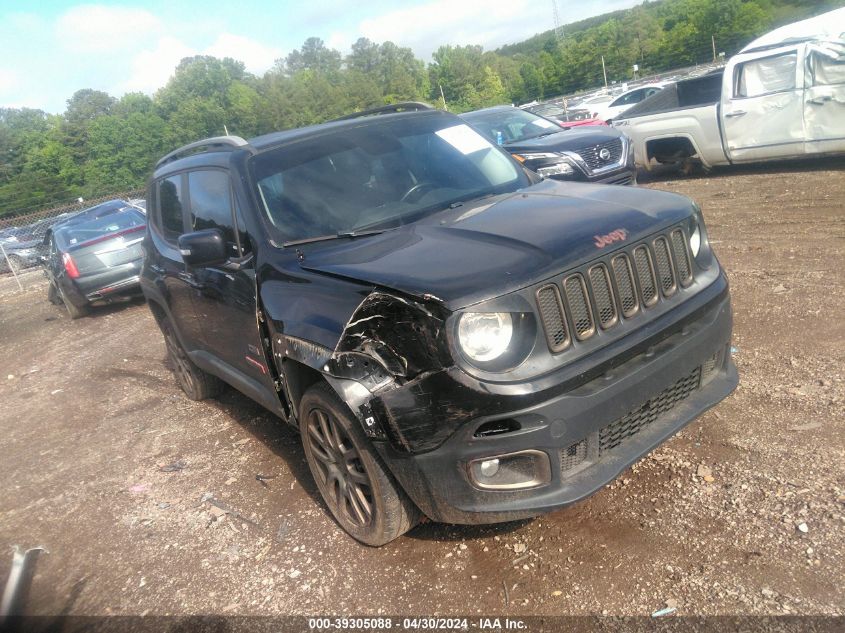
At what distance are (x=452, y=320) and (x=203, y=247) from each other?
1.71 m

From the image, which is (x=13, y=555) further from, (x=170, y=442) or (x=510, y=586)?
(x=510, y=586)

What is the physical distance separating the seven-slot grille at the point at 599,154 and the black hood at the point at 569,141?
6cm

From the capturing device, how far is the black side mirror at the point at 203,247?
353 cm

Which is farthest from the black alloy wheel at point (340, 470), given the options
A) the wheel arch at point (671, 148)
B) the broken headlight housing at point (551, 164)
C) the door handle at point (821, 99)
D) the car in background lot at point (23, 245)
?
the car in background lot at point (23, 245)

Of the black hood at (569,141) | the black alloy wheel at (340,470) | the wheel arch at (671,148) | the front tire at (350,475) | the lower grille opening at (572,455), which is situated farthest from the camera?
the wheel arch at (671,148)

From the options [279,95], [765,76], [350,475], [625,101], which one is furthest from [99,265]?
[279,95]

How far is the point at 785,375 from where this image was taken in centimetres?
403

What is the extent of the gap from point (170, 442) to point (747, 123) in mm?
9048

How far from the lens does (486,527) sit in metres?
3.22

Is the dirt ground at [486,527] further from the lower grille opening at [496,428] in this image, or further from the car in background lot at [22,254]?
the car in background lot at [22,254]

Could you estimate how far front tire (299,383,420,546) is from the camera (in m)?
2.88

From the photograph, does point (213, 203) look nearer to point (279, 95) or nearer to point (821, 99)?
point (821, 99)

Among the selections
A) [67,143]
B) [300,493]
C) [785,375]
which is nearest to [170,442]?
[300,493]

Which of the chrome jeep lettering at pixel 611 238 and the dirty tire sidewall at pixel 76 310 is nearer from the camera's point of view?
the chrome jeep lettering at pixel 611 238
